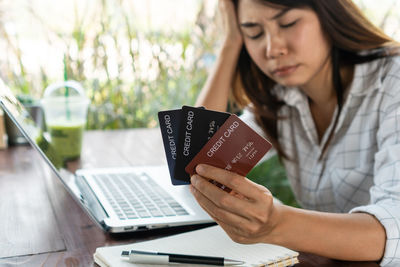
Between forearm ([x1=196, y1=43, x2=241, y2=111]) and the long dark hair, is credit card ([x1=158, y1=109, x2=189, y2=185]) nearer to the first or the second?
the long dark hair

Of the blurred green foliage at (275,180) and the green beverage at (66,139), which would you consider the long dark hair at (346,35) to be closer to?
the green beverage at (66,139)

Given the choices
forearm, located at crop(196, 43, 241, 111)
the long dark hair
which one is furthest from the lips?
forearm, located at crop(196, 43, 241, 111)

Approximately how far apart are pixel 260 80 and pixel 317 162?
332mm

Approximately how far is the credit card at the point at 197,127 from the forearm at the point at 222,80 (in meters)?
0.83

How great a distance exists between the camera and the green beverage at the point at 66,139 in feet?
4.70

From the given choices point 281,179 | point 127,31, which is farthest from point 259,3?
A: point 127,31

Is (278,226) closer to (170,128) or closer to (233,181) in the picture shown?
(233,181)

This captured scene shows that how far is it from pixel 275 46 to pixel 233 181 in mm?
614

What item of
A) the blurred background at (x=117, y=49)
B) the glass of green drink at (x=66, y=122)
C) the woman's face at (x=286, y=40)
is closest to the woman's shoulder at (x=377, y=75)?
the woman's face at (x=286, y=40)

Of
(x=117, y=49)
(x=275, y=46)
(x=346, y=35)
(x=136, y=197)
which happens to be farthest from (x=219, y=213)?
(x=117, y=49)

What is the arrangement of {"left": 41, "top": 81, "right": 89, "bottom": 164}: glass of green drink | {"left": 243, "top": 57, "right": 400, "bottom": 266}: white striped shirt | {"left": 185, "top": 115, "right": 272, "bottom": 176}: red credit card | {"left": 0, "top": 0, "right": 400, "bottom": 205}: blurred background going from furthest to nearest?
1. {"left": 0, "top": 0, "right": 400, "bottom": 205}: blurred background
2. {"left": 41, "top": 81, "right": 89, "bottom": 164}: glass of green drink
3. {"left": 243, "top": 57, "right": 400, "bottom": 266}: white striped shirt
4. {"left": 185, "top": 115, "right": 272, "bottom": 176}: red credit card

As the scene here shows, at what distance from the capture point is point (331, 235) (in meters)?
0.81

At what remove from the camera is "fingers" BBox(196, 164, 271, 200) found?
2.29 feet

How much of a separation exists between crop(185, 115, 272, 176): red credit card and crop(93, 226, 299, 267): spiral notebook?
153 mm
